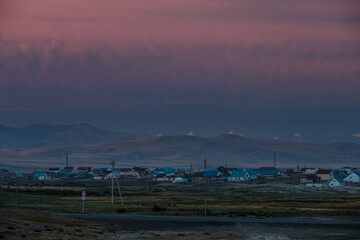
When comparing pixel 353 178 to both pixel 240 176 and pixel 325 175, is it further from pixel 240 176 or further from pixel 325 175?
pixel 240 176

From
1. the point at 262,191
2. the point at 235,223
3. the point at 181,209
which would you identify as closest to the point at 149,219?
the point at 235,223

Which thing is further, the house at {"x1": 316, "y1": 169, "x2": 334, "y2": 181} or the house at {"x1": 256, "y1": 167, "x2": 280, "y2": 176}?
the house at {"x1": 256, "y1": 167, "x2": 280, "y2": 176}

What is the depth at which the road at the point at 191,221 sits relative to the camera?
52.9 metres

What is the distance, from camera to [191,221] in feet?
181

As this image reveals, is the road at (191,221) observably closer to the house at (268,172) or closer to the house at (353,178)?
the house at (353,178)

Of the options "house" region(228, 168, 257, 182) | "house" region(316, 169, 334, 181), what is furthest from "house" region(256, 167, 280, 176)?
"house" region(316, 169, 334, 181)

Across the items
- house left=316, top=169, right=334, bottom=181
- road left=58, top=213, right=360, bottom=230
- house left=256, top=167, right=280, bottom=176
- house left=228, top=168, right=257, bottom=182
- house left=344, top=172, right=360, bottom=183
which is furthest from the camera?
house left=256, top=167, right=280, bottom=176

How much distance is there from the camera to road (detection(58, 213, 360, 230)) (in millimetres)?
52906

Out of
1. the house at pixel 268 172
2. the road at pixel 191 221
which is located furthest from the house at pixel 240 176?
the road at pixel 191 221

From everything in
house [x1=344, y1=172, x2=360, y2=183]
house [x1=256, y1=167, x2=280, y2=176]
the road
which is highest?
house [x1=256, y1=167, x2=280, y2=176]

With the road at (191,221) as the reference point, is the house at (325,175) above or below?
above

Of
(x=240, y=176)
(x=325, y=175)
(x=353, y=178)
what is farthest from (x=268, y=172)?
(x=353, y=178)

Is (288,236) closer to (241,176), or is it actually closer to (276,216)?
(276,216)

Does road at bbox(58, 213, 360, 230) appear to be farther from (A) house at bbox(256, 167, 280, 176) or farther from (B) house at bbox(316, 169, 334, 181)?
(A) house at bbox(256, 167, 280, 176)
